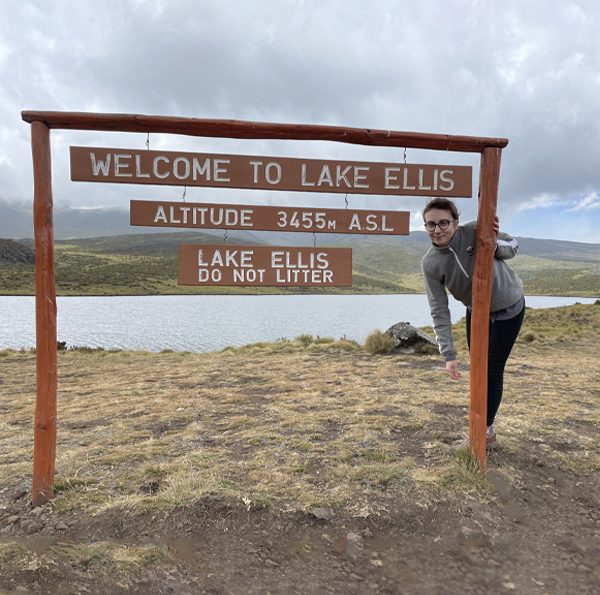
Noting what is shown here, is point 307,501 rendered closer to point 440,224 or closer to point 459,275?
point 459,275

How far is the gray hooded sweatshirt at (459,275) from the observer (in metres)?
3.13

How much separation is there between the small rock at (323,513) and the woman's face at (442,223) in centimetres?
225

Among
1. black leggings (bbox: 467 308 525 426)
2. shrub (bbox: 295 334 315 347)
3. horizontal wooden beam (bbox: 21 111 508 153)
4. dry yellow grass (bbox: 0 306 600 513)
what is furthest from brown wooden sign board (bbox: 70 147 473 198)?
shrub (bbox: 295 334 315 347)

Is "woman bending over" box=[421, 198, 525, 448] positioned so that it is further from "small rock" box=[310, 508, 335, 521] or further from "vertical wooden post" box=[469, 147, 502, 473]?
"small rock" box=[310, 508, 335, 521]

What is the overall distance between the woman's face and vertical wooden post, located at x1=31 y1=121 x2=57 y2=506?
120 inches

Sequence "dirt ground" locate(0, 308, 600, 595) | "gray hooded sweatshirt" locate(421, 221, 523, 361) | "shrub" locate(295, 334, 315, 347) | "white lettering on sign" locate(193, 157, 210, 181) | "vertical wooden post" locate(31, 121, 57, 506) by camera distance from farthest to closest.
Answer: "shrub" locate(295, 334, 315, 347), "white lettering on sign" locate(193, 157, 210, 181), "gray hooded sweatshirt" locate(421, 221, 523, 361), "vertical wooden post" locate(31, 121, 57, 506), "dirt ground" locate(0, 308, 600, 595)

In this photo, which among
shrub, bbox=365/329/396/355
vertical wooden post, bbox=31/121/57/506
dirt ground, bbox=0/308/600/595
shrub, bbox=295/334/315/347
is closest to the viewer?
dirt ground, bbox=0/308/600/595

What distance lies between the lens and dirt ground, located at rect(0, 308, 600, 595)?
212cm

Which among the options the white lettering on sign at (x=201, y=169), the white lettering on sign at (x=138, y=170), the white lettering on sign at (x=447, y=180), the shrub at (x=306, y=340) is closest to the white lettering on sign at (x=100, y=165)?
the white lettering on sign at (x=138, y=170)

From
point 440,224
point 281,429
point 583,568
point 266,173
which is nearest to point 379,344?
point 281,429

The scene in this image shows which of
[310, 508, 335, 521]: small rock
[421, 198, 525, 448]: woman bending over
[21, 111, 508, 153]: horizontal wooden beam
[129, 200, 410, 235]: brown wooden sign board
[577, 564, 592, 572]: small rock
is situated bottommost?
[310, 508, 335, 521]: small rock

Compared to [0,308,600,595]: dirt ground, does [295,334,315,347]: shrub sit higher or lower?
lower

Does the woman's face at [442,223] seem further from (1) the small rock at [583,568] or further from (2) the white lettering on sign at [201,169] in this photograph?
(1) the small rock at [583,568]

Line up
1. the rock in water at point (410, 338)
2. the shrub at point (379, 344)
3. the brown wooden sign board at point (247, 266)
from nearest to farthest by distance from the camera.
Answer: the brown wooden sign board at point (247, 266) < the rock in water at point (410, 338) < the shrub at point (379, 344)
